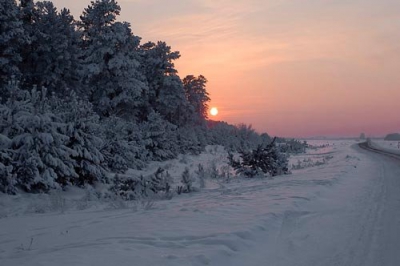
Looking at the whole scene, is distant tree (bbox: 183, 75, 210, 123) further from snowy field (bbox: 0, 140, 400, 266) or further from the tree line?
snowy field (bbox: 0, 140, 400, 266)

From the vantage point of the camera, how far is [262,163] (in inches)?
745

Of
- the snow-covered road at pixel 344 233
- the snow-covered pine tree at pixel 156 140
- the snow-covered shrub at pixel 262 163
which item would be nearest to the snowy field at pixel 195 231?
the snow-covered road at pixel 344 233

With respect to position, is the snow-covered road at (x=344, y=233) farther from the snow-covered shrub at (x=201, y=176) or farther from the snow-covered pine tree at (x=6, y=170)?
the snow-covered pine tree at (x=6, y=170)

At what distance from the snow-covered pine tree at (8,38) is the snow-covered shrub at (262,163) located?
1538cm

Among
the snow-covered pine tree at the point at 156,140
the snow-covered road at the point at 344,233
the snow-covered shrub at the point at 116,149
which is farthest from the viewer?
the snow-covered pine tree at the point at 156,140

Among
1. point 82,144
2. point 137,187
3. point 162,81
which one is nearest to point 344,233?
point 137,187

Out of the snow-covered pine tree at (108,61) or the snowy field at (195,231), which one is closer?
the snowy field at (195,231)

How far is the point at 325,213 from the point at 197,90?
40.5 meters

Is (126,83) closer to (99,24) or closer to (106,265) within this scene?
(99,24)

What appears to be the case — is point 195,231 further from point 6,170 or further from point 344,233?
point 6,170

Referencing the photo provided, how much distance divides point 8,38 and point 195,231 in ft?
69.9

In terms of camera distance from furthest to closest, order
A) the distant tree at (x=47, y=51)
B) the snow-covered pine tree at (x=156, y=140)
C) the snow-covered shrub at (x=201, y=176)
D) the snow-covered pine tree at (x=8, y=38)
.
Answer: the distant tree at (x=47, y=51) < the snow-covered pine tree at (x=156, y=140) < the snow-covered pine tree at (x=8, y=38) < the snow-covered shrub at (x=201, y=176)

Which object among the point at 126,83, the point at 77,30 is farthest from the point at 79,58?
the point at 126,83

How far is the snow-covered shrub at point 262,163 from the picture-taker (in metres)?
18.4
